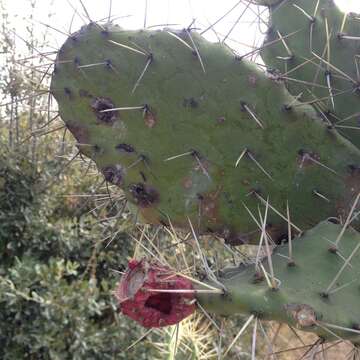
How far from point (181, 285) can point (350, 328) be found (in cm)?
27

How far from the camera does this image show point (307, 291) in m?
1.05

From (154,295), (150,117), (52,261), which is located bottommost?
(52,261)

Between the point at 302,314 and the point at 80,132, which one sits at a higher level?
the point at 80,132

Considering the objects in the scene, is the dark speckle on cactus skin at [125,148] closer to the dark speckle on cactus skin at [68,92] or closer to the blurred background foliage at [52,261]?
the dark speckle on cactus skin at [68,92]

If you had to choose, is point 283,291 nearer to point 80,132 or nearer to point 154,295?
point 154,295

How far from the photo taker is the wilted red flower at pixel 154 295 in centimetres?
107

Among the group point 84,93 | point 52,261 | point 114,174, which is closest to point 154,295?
point 114,174

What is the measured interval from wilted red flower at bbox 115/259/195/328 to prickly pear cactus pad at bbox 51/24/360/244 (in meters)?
0.24

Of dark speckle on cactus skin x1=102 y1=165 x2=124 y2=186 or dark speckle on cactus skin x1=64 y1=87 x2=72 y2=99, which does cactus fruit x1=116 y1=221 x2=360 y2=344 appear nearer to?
dark speckle on cactus skin x1=102 y1=165 x2=124 y2=186

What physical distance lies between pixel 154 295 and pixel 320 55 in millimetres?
661

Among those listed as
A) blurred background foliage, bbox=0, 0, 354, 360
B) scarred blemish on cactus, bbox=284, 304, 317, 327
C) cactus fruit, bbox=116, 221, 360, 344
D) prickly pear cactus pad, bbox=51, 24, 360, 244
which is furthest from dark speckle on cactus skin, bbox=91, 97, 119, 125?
blurred background foliage, bbox=0, 0, 354, 360

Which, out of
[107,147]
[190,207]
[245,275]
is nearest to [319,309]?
[245,275]

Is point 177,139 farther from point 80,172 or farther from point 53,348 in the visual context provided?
point 80,172

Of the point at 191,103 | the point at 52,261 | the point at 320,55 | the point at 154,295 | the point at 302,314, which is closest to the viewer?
the point at 302,314
